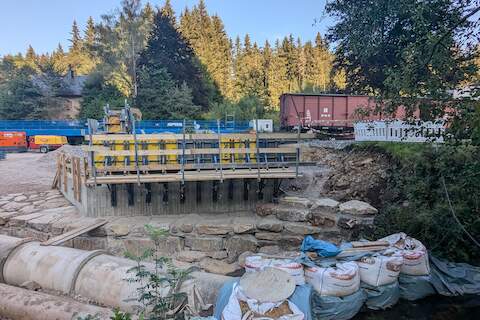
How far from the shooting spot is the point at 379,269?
195 inches

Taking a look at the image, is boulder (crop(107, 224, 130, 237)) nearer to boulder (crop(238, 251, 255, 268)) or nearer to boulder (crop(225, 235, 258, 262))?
boulder (crop(225, 235, 258, 262))

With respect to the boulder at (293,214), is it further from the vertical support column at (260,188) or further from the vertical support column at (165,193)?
the vertical support column at (165,193)

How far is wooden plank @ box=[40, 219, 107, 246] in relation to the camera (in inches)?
212

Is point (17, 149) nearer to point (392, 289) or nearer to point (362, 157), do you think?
point (362, 157)

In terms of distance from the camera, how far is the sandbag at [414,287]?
5230 millimetres

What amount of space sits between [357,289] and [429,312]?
1171 millimetres

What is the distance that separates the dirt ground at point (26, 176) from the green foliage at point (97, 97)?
1277cm

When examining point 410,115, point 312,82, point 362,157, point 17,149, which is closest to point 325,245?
point 410,115

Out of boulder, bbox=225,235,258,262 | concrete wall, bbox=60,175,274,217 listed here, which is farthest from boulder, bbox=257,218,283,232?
concrete wall, bbox=60,175,274,217

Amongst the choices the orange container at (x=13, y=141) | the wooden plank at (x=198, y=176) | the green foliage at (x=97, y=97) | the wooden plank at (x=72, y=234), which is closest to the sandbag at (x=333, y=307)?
the wooden plank at (x=198, y=176)

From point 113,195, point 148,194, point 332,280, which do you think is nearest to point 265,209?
point 148,194

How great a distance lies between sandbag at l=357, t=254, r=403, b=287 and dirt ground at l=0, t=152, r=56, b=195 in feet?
32.0

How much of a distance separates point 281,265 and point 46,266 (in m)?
3.27

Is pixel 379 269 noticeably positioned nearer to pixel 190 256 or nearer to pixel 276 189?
pixel 276 189
